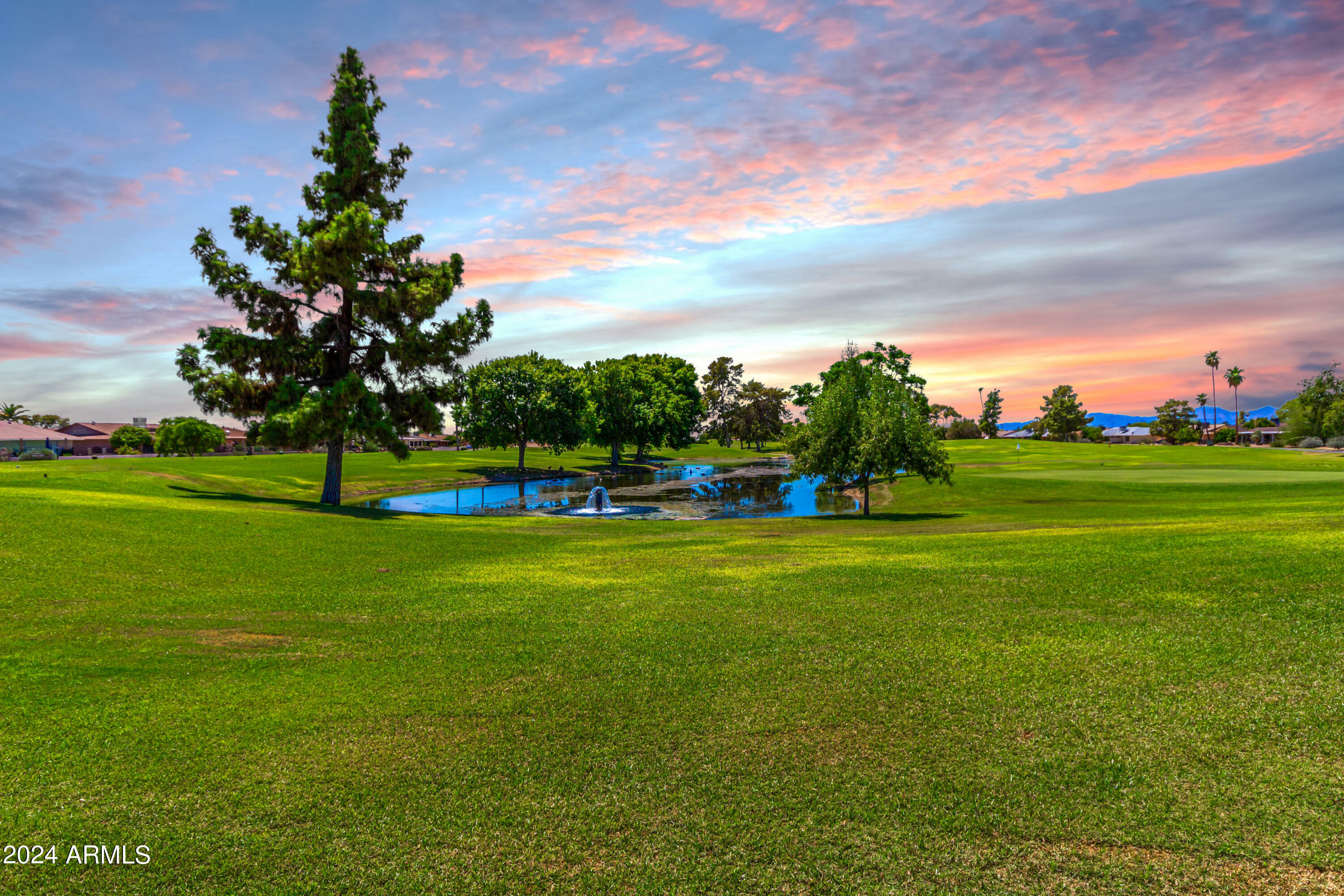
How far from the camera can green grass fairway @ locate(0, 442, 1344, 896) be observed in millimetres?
5355

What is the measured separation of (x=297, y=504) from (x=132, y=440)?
108966mm

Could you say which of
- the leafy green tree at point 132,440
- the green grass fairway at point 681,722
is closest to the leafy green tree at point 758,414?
the leafy green tree at point 132,440

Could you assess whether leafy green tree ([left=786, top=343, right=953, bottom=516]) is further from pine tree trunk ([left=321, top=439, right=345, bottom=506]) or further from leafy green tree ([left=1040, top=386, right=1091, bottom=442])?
leafy green tree ([left=1040, top=386, right=1091, bottom=442])

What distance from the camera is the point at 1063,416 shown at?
6442 inches

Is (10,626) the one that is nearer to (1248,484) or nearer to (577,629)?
(577,629)

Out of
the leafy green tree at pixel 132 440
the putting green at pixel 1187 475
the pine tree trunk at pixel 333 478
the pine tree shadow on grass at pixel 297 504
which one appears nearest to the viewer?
the pine tree shadow on grass at pixel 297 504

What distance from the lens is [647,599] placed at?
13383mm

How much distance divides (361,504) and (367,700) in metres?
38.2

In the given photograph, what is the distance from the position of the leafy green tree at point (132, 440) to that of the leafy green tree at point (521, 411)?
74.2m

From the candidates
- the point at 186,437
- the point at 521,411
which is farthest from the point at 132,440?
the point at 521,411

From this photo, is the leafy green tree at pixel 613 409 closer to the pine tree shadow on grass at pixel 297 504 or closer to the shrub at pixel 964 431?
the pine tree shadow on grass at pixel 297 504

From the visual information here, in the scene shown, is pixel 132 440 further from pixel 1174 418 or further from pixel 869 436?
pixel 1174 418

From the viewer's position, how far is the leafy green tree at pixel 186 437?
3246 inches

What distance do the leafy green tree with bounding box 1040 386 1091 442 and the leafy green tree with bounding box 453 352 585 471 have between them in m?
136
